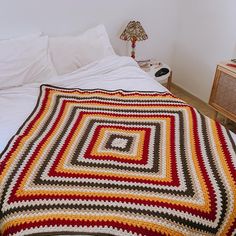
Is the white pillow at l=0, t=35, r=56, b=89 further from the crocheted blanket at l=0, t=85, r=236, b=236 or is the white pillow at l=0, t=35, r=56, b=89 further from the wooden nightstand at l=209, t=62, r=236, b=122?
the wooden nightstand at l=209, t=62, r=236, b=122

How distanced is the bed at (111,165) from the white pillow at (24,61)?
117 millimetres

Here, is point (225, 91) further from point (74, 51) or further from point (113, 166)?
point (113, 166)

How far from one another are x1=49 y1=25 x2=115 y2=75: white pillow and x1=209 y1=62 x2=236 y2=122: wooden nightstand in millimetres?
969

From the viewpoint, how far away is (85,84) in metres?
2.03

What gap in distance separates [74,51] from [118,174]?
133cm

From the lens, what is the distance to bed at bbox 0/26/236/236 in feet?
3.36

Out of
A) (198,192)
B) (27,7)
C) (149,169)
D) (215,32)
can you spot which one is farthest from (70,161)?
(215,32)

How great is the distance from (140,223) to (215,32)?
2208mm

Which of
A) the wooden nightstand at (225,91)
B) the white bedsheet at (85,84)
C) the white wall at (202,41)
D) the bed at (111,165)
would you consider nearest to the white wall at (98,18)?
the white wall at (202,41)

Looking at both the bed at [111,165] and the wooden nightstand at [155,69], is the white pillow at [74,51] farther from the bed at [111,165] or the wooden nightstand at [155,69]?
the wooden nightstand at [155,69]

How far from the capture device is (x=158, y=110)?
1.72 metres

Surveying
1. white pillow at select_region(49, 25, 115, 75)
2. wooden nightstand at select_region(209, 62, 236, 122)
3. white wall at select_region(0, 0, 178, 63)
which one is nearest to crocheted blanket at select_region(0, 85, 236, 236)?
white pillow at select_region(49, 25, 115, 75)

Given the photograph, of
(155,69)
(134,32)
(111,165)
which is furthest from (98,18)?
(111,165)

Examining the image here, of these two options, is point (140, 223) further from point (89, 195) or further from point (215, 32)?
point (215, 32)
